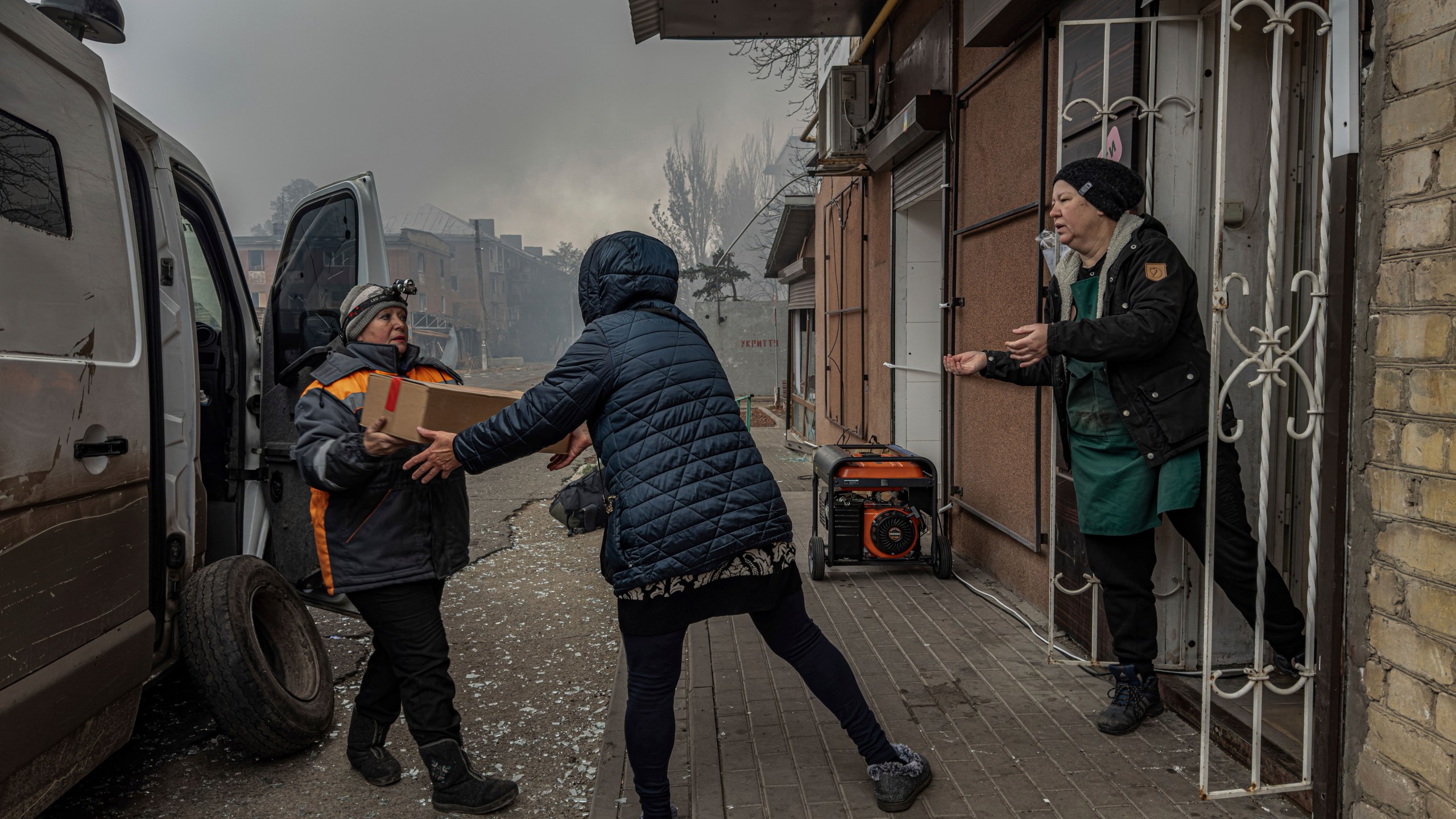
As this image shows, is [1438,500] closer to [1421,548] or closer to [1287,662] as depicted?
[1421,548]

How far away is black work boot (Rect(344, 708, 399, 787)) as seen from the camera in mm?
3340

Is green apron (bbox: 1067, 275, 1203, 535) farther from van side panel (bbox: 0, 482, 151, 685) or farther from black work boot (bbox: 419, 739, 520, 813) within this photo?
van side panel (bbox: 0, 482, 151, 685)

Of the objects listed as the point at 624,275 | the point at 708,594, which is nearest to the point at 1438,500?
the point at 708,594

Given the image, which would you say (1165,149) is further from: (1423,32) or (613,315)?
(613,315)

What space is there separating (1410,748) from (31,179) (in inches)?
154

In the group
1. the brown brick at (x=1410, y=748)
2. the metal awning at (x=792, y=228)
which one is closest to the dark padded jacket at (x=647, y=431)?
the brown brick at (x=1410, y=748)

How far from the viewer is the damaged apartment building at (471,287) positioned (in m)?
53.6

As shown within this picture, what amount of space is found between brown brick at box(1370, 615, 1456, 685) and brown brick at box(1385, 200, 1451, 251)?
922mm

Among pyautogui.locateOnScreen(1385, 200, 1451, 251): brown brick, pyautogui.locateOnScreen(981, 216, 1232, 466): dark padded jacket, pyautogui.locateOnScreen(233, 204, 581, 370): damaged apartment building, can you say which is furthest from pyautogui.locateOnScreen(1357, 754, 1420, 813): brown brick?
pyautogui.locateOnScreen(233, 204, 581, 370): damaged apartment building

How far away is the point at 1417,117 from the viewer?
219 cm

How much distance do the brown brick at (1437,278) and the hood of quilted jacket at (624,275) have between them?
187 cm

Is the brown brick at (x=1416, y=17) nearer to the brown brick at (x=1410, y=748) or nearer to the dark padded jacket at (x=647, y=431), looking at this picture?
the brown brick at (x=1410, y=748)

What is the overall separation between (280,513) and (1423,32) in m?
4.60

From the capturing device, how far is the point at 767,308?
2583cm
